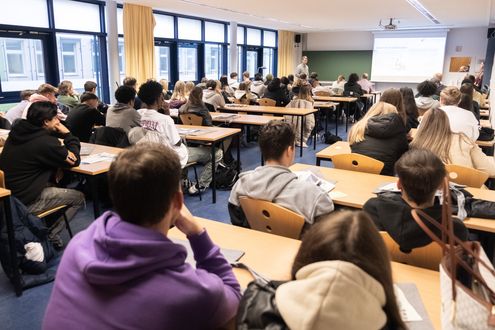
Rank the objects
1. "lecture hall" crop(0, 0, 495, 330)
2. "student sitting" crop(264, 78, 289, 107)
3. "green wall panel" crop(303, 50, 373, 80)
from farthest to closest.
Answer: "green wall panel" crop(303, 50, 373, 80) → "student sitting" crop(264, 78, 289, 107) → "lecture hall" crop(0, 0, 495, 330)

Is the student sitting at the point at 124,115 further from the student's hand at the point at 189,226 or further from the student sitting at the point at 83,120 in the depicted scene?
the student's hand at the point at 189,226

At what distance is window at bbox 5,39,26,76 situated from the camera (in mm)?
6789

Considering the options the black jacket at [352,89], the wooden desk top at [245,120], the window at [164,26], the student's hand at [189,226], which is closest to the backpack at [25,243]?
the student's hand at [189,226]

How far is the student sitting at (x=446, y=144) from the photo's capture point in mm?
2971

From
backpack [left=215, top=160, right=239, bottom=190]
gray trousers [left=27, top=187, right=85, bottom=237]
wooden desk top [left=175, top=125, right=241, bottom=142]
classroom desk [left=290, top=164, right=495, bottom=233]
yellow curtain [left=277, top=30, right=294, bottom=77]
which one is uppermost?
yellow curtain [left=277, top=30, right=294, bottom=77]

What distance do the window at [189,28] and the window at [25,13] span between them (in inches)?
159

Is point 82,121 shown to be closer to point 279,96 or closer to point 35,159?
point 35,159

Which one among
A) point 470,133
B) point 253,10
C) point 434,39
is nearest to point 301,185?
point 470,133

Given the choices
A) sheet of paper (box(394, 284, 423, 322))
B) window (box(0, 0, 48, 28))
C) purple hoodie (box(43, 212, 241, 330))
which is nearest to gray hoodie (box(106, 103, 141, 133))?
purple hoodie (box(43, 212, 241, 330))

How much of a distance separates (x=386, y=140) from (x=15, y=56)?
255 inches

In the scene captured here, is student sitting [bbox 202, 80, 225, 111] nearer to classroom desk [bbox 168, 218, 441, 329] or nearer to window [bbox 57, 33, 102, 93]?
window [bbox 57, 33, 102, 93]

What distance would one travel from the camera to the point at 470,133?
3832 millimetres

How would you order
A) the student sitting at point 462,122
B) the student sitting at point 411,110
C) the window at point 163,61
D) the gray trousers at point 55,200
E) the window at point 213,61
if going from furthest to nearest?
the window at point 213,61 < the window at point 163,61 < the student sitting at point 411,110 < the student sitting at point 462,122 < the gray trousers at point 55,200

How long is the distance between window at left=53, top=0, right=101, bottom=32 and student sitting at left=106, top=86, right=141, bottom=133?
419cm
